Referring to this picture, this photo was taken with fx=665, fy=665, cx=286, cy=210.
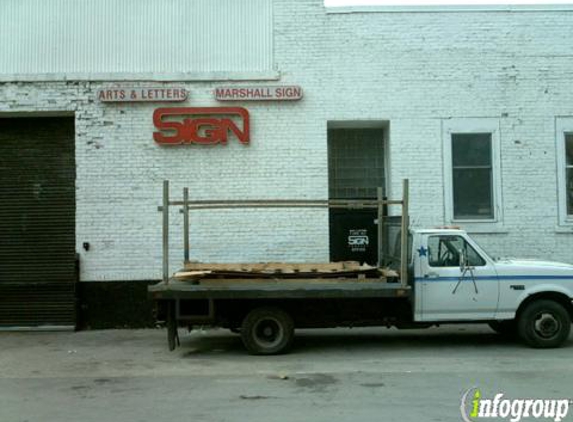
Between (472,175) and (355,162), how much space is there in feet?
7.69

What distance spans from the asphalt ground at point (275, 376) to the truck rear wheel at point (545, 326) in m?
0.18

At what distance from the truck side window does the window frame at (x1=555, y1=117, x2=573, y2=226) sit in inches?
155

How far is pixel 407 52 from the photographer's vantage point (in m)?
13.1

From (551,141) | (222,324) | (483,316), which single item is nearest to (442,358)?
(483,316)

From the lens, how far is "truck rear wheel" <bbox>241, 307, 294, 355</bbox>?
32.2ft

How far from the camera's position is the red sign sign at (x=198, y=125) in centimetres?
1274

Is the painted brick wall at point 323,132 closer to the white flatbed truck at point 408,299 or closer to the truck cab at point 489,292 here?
the white flatbed truck at point 408,299

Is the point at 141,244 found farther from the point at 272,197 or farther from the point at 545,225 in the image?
the point at 545,225

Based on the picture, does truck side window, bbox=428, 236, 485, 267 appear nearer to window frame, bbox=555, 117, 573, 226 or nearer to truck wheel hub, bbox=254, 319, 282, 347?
truck wheel hub, bbox=254, 319, 282, 347

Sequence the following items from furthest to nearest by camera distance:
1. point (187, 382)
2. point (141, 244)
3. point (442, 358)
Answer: point (141, 244) → point (442, 358) → point (187, 382)

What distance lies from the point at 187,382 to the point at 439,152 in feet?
23.7

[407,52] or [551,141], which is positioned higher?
[407,52]

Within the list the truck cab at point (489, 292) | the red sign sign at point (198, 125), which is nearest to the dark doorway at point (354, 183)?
the red sign sign at point (198, 125)

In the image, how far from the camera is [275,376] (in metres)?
8.34
